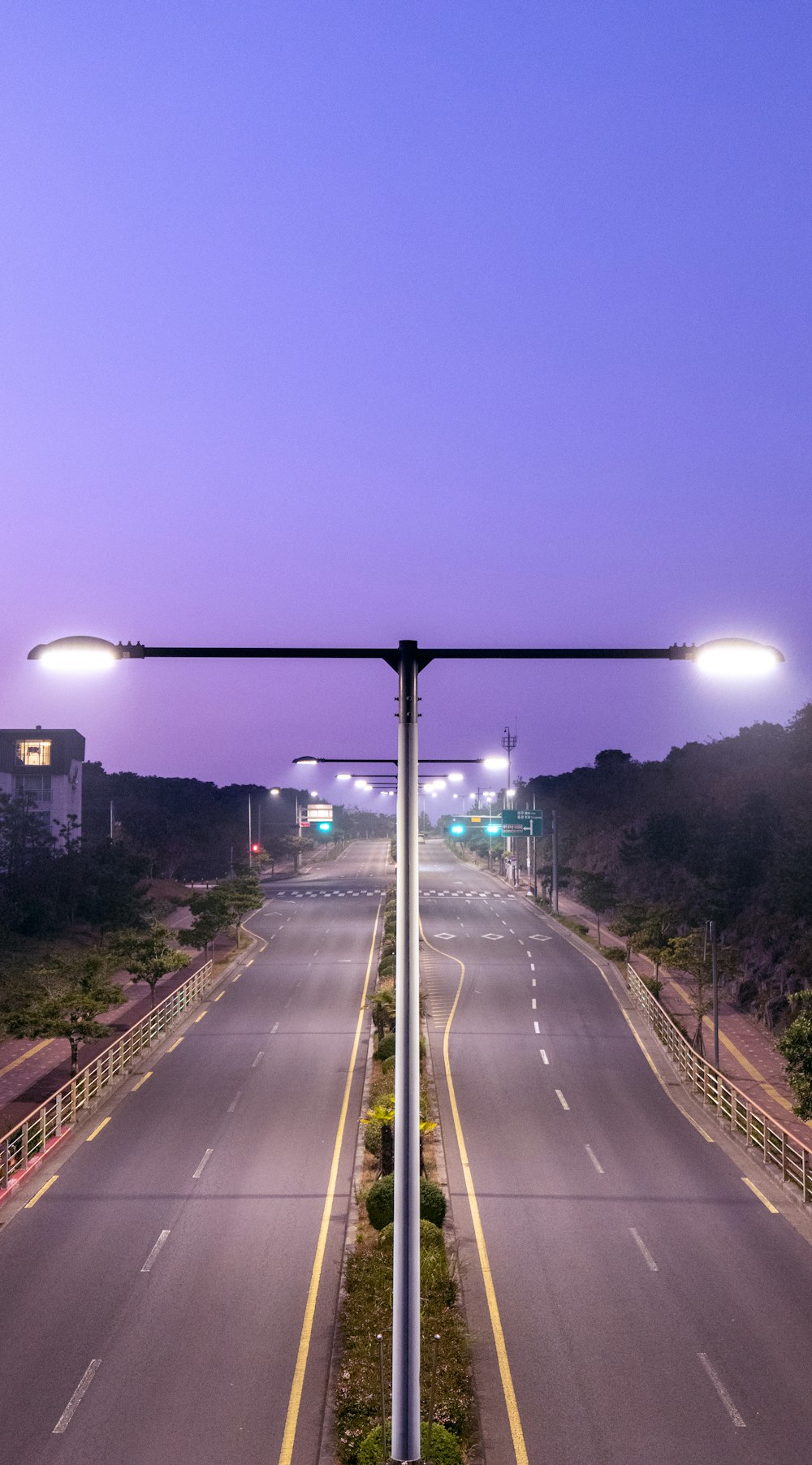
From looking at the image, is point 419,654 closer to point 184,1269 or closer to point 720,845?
point 184,1269

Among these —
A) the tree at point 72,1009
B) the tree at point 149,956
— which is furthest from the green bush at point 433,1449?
the tree at point 149,956

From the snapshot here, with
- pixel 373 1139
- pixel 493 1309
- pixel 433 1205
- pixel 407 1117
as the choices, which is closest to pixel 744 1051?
pixel 373 1139

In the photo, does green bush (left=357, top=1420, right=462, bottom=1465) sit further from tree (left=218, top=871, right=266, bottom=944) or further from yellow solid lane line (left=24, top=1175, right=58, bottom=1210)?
tree (left=218, top=871, right=266, bottom=944)

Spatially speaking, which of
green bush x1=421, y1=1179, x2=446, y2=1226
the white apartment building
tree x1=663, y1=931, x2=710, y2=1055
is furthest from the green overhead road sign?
green bush x1=421, y1=1179, x2=446, y2=1226

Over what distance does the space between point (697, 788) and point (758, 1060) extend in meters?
74.9

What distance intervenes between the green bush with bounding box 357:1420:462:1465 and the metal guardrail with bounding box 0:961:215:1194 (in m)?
12.3

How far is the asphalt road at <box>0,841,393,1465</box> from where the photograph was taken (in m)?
13.3

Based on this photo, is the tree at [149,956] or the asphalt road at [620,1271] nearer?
the asphalt road at [620,1271]

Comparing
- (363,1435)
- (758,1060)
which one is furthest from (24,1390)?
(758,1060)

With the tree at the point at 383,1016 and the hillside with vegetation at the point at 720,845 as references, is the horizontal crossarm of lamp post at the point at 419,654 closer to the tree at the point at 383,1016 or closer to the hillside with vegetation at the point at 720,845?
the tree at the point at 383,1016

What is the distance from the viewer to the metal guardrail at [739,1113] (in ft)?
75.9

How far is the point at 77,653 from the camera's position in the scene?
8.78 metres

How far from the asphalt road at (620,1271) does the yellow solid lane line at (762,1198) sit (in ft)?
0.63

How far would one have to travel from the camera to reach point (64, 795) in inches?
3403
